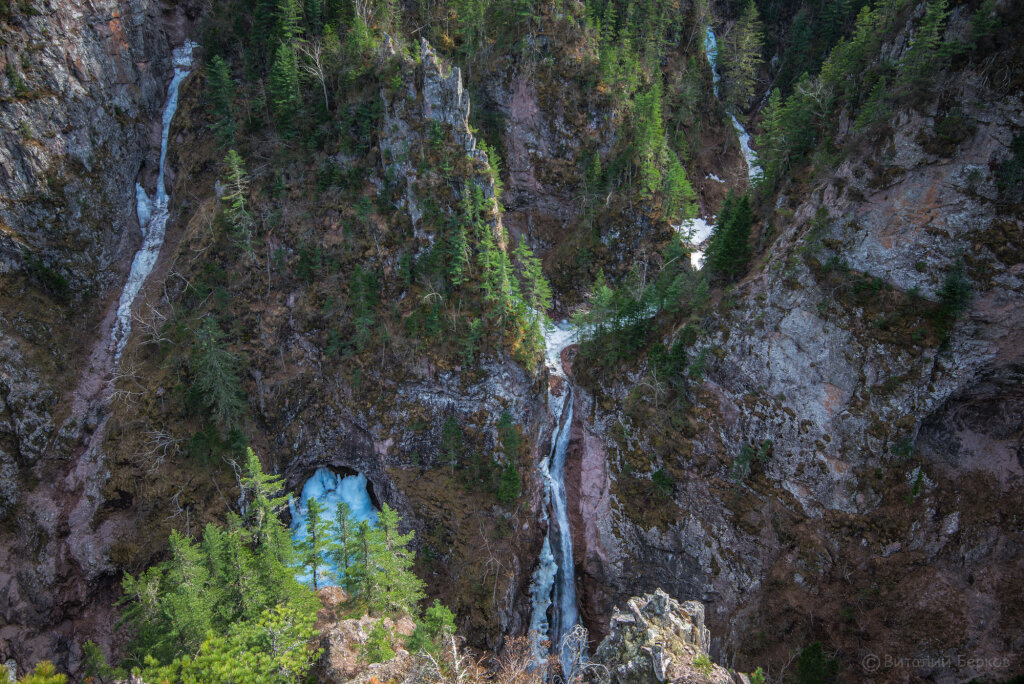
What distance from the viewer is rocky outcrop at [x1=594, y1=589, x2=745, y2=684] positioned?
685 inches

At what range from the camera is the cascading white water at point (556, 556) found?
35.9m

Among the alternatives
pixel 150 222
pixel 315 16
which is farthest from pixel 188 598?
pixel 315 16

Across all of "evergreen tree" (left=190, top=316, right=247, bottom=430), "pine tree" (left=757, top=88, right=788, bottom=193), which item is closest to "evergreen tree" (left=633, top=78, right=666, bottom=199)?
"pine tree" (left=757, top=88, right=788, bottom=193)

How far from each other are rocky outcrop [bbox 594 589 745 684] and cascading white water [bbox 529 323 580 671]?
14.7 meters

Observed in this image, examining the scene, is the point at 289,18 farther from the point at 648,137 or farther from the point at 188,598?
the point at 188,598

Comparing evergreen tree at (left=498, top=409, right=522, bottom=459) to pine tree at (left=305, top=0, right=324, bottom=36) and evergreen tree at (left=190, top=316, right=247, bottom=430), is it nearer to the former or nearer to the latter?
evergreen tree at (left=190, top=316, right=247, bottom=430)

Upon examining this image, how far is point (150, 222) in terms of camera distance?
146 feet

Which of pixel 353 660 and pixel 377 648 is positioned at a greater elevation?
pixel 377 648

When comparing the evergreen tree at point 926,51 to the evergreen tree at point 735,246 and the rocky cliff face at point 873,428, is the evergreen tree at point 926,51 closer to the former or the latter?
the rocky cliff face at point 873,428

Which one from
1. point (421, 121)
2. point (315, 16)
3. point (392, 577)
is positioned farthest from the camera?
point (315, 16)

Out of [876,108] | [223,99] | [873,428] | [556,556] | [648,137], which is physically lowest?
[556,556]

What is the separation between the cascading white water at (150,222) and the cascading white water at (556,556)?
3448 cm

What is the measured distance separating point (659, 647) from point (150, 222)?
165 feet

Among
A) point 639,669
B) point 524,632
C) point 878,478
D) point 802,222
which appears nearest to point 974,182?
point 802,222
